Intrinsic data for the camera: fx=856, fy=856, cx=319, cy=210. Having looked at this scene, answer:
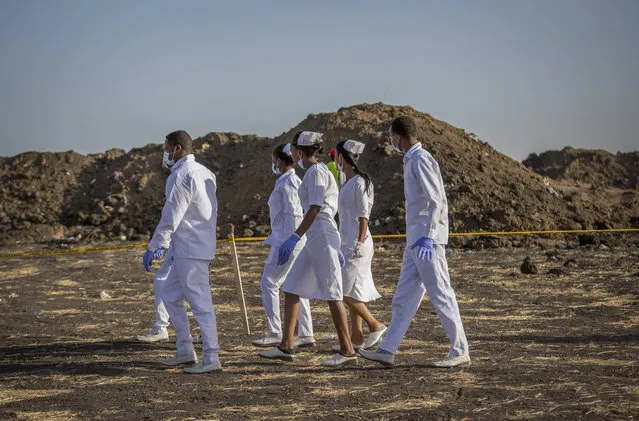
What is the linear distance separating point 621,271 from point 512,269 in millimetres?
2061

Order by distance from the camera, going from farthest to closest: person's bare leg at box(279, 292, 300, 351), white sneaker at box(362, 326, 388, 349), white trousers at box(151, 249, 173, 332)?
white trousers at box(151, 249, 173, 332) → white sneaker at box(362, 326, 388, 349) → person's bare leg at box(279, 292, 300, 351)

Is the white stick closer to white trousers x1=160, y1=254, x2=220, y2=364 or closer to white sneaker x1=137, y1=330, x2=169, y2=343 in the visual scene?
white sneaker x1=137, y1=330, x2=169, y2=343

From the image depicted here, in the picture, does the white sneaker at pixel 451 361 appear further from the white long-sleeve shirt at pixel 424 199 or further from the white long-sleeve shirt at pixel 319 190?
the white long-sleeve shirt at pixel 319 190

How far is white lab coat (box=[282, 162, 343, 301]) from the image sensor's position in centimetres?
774

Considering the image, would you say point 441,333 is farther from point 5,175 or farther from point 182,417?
point 5,175

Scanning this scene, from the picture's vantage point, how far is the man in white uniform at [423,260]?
7359 millimetres

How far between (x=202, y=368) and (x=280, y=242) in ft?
5.69

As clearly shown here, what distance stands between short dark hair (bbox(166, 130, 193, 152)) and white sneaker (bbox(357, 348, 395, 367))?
2.48m

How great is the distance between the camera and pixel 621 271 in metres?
16.6

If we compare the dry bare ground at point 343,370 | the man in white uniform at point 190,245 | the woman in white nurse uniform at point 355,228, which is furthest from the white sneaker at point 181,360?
the woman in white nurse uniform at point 355,228

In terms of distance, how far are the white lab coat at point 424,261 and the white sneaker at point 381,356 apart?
0.05 metres

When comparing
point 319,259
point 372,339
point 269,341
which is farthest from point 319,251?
point 269,341

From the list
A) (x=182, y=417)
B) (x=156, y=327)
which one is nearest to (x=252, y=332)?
(x=156, y=327)

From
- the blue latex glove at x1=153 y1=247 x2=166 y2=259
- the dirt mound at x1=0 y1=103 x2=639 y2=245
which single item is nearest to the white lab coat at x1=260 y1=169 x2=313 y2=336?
the blue latex glove at x1=153 y1=247 x2=166 y2=259
